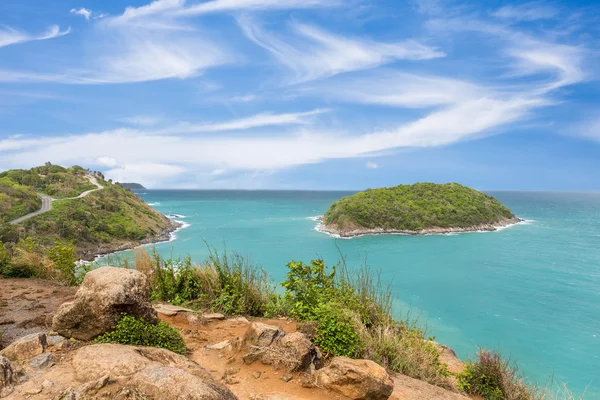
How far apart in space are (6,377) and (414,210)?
226 ft

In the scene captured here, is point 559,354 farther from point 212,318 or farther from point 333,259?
point 333,259

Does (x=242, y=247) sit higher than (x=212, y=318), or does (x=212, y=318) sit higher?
(x=212, y=318)

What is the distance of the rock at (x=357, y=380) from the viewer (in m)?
4.62

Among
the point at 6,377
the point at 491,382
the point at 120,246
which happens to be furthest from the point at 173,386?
the point at 120,246

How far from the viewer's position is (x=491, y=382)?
6.79 metres

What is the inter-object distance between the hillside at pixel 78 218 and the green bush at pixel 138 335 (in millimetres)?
36761

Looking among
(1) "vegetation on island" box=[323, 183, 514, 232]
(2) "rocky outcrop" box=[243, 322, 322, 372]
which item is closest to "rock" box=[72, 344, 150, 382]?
(2) "rocky outcrop" box=[243, 322, 322, 372]

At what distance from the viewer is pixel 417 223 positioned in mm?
64250

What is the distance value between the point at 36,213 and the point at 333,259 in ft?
137

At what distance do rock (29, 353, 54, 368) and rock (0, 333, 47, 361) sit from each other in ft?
0.71

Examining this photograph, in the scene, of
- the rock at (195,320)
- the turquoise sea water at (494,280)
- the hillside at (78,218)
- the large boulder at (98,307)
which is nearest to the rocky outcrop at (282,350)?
the large boulder at (98,307)

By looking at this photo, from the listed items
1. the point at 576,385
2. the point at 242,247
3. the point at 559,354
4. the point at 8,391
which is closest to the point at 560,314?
the point at 559,354

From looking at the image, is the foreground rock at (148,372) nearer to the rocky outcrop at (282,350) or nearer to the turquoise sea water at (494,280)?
the rocky outcrop at (282,350)

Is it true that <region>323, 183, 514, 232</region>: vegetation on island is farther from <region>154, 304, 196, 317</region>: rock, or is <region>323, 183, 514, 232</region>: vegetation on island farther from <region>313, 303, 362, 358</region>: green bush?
<region>313, 303, 362, 358</region>: green bush
